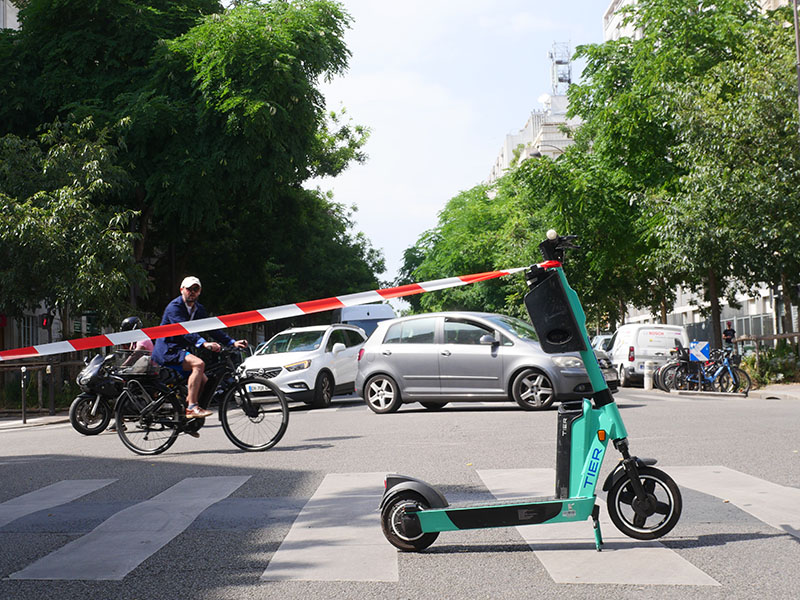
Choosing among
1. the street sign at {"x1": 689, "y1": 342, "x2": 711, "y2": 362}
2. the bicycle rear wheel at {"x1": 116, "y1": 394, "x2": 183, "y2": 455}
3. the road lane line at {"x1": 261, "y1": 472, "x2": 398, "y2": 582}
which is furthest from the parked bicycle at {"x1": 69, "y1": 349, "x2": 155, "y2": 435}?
the street sign at {"x1": 689, "y1": 342, "x2": 711, "y2": 362}

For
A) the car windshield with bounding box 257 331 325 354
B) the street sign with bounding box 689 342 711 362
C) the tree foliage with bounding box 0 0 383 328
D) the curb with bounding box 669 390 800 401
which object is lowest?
the curb with bounding box 669 390 800 401

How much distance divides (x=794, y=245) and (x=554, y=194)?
10599 mm

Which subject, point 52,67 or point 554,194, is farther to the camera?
point 554,194

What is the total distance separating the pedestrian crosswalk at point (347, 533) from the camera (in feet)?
16.0

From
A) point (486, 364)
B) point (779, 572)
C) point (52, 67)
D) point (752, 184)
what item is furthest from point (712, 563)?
point (52, 67)

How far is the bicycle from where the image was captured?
35.3 feet

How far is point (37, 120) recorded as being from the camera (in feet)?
91.5

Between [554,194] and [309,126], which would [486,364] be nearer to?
[309,126]

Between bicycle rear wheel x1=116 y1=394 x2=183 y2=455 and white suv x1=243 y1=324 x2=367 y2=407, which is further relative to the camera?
white suv x1=243 y1=324 x2=367 y2=407

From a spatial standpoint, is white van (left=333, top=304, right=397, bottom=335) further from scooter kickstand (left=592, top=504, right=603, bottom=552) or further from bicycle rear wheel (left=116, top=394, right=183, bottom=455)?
scooter kickstand (left=592, top=504, right=603, bottom=552)

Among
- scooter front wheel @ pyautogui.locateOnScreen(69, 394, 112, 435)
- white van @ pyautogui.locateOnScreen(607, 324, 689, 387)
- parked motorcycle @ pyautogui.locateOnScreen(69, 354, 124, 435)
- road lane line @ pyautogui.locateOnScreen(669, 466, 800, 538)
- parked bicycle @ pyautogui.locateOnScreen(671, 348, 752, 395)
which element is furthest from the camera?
Result: white van @ pyautogui.locateOnScreen(607, 324, 689, 387)

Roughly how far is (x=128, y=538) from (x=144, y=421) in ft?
16.6

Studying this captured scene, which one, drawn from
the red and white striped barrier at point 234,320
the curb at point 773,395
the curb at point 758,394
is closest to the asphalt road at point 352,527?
the red and white striped barrier at point 234,320

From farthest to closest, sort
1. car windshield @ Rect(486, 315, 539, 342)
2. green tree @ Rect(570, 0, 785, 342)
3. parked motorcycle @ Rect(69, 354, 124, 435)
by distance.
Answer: green tree @ Rect(570, 0, 785, 342), car windshield @ Rect(486, 315, 539, 342), parked motorcycle @ Rect(69, 354, 124, 435)
